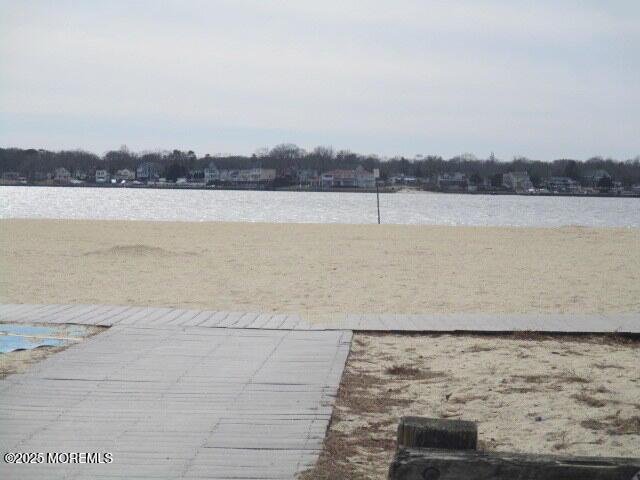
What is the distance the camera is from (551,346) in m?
7.76

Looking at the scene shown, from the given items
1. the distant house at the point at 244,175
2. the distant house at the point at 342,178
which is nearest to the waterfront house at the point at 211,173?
the distant house at the point at 244,175

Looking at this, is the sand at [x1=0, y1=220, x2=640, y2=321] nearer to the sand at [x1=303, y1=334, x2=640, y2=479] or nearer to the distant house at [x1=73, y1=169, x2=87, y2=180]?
the sand at [x1=303, y1=334, x2=640, y2=479]

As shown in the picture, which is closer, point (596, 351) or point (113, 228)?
point (596, 351)

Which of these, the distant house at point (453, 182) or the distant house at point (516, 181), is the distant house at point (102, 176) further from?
the distant house at point (516, 181)

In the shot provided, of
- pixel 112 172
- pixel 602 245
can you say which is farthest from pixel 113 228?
pixel 112 172

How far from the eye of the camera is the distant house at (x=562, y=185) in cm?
12006

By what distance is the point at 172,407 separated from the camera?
535cm

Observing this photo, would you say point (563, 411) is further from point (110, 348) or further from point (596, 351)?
point (110, 348)

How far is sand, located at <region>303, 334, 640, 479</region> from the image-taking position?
478 centimetres

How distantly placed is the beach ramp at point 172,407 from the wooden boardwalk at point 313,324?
2.43 feet

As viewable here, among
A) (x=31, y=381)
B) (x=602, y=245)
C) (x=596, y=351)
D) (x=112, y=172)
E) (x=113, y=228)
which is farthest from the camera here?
(x=112, y=172)

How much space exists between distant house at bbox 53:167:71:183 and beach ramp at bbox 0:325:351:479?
123863 mm

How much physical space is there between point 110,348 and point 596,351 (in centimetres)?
435

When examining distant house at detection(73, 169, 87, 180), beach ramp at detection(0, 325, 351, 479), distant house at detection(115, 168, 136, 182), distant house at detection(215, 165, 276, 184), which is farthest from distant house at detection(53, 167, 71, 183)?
beach ramp at detection(0, 325, 351, 479)
